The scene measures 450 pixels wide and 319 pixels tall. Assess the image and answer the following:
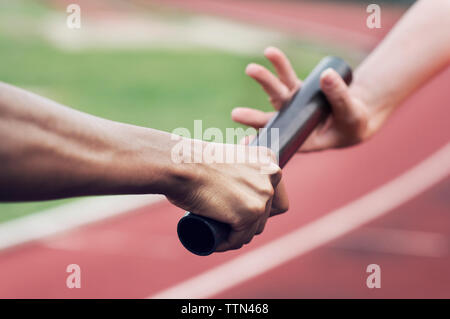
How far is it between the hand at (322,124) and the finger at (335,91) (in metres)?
0.02

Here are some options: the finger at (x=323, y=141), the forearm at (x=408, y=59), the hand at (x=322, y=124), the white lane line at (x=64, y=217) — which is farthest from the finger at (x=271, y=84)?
the white lane line at (x=64, y=217)

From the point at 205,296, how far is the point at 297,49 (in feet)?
30.7

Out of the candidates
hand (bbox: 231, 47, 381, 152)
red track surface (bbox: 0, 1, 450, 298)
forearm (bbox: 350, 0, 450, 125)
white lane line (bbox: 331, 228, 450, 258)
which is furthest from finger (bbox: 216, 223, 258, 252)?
white lane line (bbox: 331, 228, 450, 258)

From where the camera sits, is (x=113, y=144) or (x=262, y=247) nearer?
(x=113, y=144)

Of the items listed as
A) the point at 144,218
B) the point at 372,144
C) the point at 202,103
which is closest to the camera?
the point at 144,218

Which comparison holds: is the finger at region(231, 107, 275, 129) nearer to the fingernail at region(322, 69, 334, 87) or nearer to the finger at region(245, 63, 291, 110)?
the finger at region(245, 63, 291, 110)

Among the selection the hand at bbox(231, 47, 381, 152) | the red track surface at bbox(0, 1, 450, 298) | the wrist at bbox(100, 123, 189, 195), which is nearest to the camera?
the wrist at bbox(100, 123, 189, 195)

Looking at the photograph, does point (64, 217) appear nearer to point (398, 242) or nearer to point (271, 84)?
point (398, 242)

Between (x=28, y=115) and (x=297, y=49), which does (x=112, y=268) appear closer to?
(x=28, y=115)

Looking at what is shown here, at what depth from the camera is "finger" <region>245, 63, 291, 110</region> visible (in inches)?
77.5

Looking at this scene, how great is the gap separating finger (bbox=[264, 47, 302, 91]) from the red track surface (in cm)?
163

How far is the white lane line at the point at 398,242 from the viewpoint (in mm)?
3855
